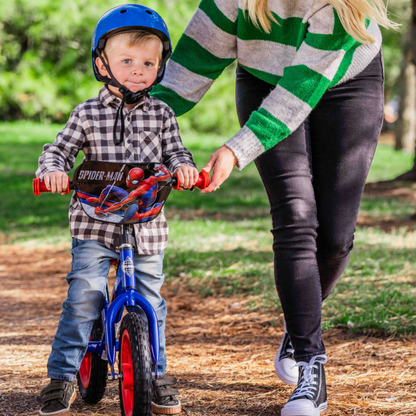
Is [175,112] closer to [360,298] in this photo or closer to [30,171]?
[360,298]

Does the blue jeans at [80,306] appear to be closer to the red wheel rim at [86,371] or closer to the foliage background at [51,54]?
the red wheel rim at [86,371]

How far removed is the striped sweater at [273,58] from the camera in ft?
7.64

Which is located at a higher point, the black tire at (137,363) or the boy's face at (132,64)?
the boy's face at (132,64)

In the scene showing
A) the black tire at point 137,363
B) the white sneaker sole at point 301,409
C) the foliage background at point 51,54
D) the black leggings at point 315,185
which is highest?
the foliage background at point 51,54

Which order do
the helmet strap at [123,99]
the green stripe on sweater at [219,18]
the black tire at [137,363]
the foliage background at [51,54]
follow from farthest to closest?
the foliage background at [51,54]
the green stripe on sweater at [219,18]
the helmet strap at [123,99]
the black tire at [137,363]

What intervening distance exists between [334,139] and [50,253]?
169 inches

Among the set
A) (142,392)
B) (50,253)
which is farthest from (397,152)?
(142,392)

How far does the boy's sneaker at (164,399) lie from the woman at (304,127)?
46 centimetres

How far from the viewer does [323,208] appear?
2602 millimetres

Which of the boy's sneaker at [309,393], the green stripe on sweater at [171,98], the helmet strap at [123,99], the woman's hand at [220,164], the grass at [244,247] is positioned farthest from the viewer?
the grass at [244,247]

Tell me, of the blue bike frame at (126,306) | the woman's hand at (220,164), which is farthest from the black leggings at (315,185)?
the blue bike frame at (126,306)

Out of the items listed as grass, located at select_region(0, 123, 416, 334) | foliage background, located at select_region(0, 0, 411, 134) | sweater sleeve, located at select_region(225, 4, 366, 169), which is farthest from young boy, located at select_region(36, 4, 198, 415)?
foliage background, located at select_region(0, 0, 411, 134)

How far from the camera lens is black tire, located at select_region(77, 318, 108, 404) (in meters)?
2.57

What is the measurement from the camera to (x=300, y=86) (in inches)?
91.9
